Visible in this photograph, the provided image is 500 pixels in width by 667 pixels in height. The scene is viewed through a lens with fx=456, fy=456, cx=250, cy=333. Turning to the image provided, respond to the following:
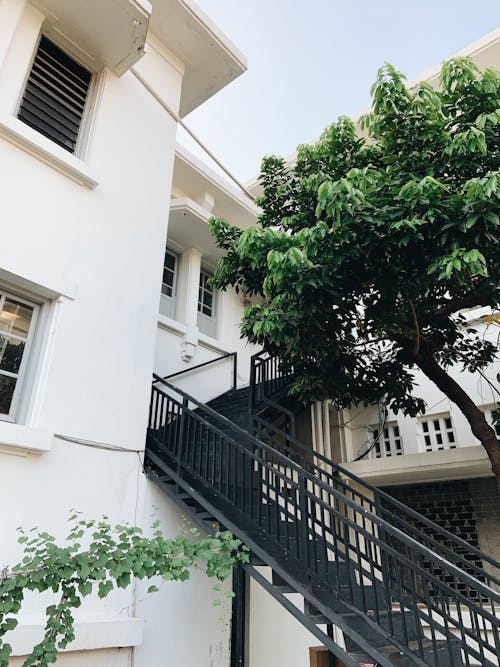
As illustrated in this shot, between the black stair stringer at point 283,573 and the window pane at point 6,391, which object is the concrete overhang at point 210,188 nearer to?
the window pane at point 6,391

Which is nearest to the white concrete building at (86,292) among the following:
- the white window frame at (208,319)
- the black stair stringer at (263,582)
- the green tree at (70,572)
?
the black stair stringer at (263,582)

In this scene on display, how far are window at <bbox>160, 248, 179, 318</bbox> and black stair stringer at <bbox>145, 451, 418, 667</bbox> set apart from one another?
3845 mm

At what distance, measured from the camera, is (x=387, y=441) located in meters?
9.02

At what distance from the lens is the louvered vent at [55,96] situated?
5098 mm

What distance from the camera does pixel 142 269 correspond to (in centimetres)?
552

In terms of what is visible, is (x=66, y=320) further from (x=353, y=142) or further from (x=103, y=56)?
(x=353, y=142)

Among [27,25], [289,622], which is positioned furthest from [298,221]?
[289,622]

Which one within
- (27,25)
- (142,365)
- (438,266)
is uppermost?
(27,25)

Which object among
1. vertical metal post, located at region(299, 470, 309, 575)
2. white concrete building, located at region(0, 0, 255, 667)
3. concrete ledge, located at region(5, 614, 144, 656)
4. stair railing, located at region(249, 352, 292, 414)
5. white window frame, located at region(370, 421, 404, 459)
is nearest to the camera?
concrete ledge, located at region(5, 614, 144, 656)

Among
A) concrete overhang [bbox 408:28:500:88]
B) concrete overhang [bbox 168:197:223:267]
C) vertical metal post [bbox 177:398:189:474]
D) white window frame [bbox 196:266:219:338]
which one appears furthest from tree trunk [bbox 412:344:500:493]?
concrete overhang [bbox 408:28:500:88]

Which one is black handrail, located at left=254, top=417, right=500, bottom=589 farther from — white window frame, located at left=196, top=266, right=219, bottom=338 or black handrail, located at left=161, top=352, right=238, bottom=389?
white window frame, located at left=196, top=266, right=219, bottom=338

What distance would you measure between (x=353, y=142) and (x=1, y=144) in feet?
12.9

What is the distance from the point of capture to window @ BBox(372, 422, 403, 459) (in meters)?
8.80

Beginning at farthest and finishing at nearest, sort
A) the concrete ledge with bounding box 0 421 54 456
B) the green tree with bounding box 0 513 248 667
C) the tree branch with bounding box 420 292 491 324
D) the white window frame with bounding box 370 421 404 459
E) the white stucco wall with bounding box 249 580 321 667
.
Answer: the white window frame with bounding box 370 421 404 459, the white stucco wall with bounding box 249 580 321 667, the tree branch with bounding box 420 292 491 324, the concrete ledge with bounding box 0 421 54 456, the green tree with bounding box 0 513 248 667
